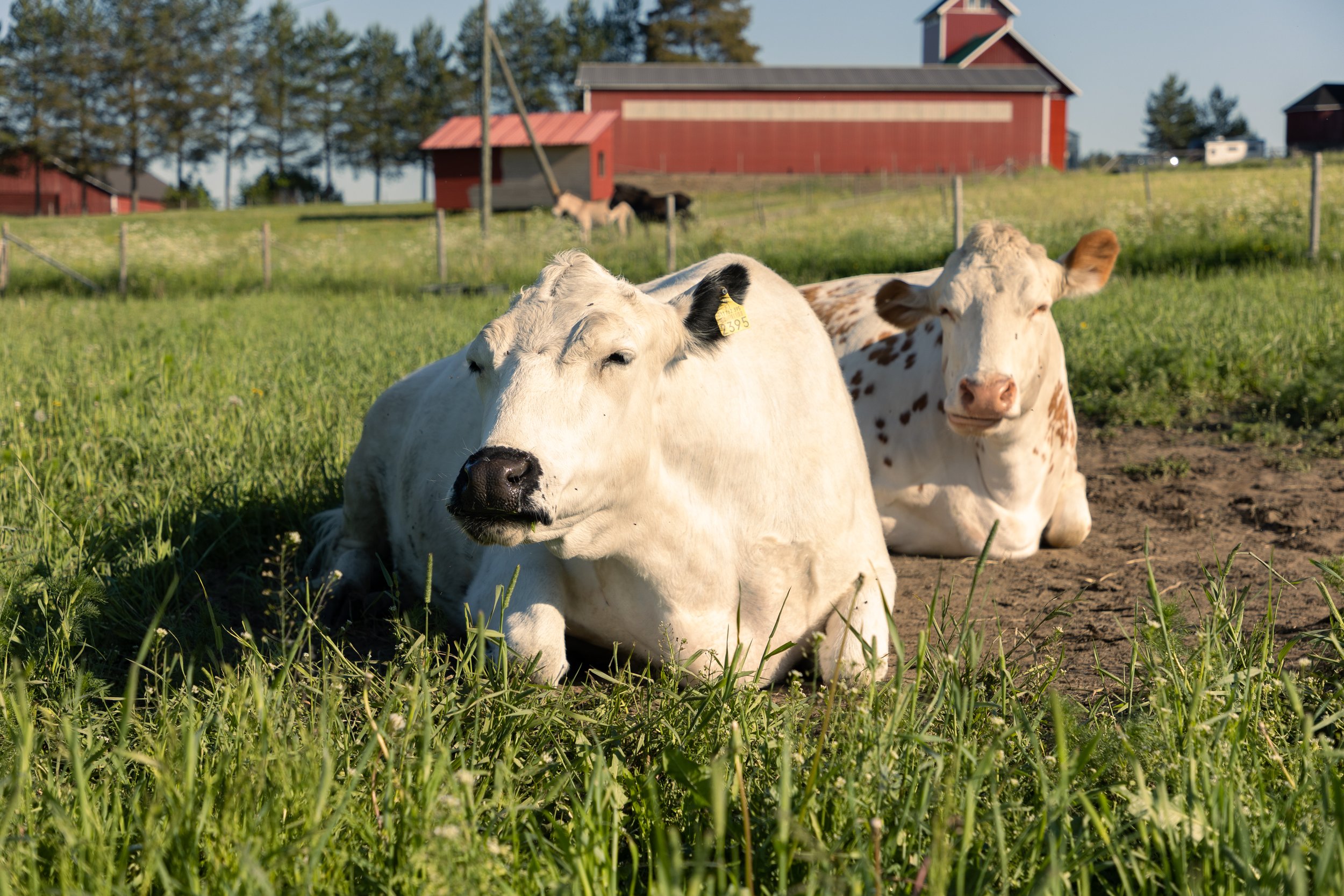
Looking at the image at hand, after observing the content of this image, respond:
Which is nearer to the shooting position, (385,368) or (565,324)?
(565,324)

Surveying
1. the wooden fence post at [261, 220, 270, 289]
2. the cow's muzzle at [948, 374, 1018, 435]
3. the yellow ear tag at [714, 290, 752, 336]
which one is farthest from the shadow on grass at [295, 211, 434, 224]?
the yellow ear tag at [714, 290, 752, 336]

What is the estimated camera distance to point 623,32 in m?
85.8

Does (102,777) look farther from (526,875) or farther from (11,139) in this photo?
(11,139)

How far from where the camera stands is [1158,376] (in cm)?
716

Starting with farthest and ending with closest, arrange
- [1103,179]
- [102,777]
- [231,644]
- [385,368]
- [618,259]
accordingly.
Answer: [1103,179] → [618,259] → [385,368] → [231,644] → [102,777]

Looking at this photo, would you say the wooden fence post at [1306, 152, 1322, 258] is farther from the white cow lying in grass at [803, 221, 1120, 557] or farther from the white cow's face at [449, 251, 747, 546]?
the white cow's face at [449, 251, 747, 546]

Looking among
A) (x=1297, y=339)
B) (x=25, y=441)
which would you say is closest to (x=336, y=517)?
(x=25, y=441)

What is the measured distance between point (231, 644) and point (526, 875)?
1.95 metres

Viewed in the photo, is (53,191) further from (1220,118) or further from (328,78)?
(1220,118)

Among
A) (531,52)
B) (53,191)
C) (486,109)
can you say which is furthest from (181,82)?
(486,109)

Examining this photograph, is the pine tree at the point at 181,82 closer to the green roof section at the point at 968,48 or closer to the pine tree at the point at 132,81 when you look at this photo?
the pine tree at the point at 132,81

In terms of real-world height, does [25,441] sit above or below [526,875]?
above

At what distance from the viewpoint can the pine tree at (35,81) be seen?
66750 mm

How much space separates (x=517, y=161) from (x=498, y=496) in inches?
1629
